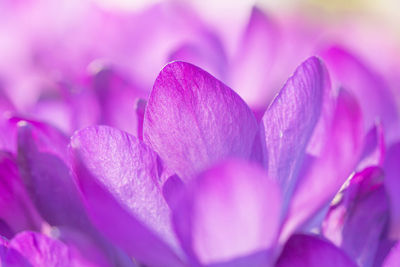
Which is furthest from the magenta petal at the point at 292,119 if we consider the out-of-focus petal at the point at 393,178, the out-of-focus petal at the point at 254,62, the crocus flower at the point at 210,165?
the out-of-focus petal at the point at 254,62

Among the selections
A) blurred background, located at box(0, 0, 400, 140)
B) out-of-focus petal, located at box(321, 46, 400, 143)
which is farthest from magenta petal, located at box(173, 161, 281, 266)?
out-of-focus petal, located at box(321, 46, 400, 143)

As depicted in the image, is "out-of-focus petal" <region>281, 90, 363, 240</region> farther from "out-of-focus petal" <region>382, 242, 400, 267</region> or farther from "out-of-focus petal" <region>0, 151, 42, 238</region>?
"out-of-focus petal" <region>0, 151, 42, 238</region>

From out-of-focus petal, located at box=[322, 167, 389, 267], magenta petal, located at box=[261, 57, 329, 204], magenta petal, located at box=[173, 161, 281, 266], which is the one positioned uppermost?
magenta petal, located at box=[261, 57, 329, 204]

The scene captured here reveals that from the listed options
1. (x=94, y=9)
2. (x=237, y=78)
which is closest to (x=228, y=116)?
(x=237, y=78)

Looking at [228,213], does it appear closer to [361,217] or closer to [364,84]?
[361,217]

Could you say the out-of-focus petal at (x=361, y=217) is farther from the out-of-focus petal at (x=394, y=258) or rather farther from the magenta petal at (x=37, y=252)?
the magenta petal at (x=37, y=252)

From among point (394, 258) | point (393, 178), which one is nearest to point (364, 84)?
point (393, 178)

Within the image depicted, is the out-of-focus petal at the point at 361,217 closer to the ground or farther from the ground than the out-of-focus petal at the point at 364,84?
closer to the ground
